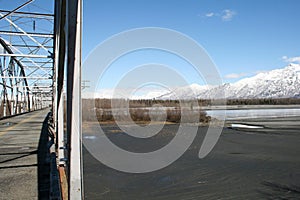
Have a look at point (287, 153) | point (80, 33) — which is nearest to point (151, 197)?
point (80, 33)

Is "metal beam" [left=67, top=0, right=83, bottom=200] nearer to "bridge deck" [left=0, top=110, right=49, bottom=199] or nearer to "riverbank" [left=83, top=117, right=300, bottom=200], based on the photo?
"bridge deck" [left=0, top=110, right=49, bottom=199]

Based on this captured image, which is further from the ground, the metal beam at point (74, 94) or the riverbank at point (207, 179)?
the metal beam at point (74, 94)

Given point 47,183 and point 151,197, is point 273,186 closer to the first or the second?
point 151,197

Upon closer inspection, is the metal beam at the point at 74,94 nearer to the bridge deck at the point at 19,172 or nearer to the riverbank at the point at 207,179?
the bridge deck at the point at 19,172

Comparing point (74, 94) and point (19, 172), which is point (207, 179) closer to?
point (19, 172)

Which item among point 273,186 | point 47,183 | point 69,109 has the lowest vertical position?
point 273,186

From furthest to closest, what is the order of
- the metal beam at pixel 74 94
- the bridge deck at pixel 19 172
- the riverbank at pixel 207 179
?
the riverbank at pixel 207 179 → the bridge deck at pixel 19 172 → the metal beam at pixel 74 94

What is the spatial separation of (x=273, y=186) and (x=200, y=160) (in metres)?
3.30

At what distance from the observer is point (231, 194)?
238 inches

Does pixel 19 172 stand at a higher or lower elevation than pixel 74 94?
lower

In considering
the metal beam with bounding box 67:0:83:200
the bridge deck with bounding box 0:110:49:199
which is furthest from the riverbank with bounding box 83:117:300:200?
the metal beam with bounding box 67:0:83:200

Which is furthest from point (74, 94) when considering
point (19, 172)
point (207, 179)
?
point (207, 179)

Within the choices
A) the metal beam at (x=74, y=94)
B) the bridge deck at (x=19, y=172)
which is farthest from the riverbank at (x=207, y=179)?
the metal beam at (x=74, y=94)

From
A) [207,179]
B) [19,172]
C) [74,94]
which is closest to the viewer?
[74,94]
